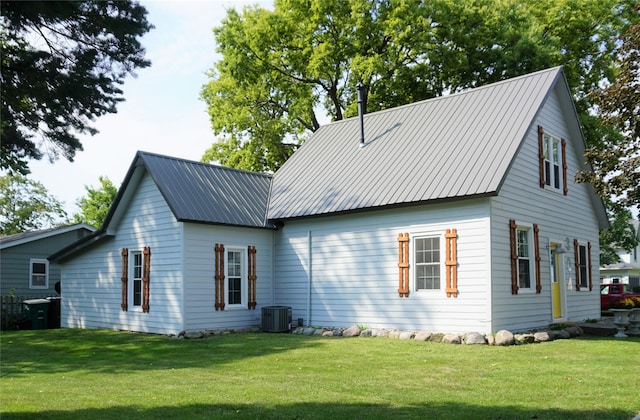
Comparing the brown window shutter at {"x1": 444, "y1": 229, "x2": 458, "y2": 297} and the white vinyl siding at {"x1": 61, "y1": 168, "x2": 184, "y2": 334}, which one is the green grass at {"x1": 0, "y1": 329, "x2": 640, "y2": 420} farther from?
the white vinyl siding at {"x1": 61, "y1": 168, "x2": 184, "y2": 334}

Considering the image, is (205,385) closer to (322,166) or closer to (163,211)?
(163,211)

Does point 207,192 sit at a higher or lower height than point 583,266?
higher

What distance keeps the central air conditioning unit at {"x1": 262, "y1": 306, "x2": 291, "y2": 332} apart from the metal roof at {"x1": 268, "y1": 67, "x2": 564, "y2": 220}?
2777 mm

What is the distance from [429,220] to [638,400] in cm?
823

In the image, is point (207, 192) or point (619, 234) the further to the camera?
point (619, 234)

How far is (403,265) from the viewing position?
16125 mm

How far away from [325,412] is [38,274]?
75.6ft

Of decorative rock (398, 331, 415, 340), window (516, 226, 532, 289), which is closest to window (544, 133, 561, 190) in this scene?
window (516, 226, 532, 289)

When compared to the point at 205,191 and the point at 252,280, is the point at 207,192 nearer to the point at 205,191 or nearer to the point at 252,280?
the point at 205,191

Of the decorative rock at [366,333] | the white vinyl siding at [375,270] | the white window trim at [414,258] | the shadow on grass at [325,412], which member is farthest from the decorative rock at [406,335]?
the shadow on grass at [325,412]

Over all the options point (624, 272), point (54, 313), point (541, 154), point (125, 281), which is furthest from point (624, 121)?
point (624, 272)

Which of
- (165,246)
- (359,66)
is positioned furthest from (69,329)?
(359,66)

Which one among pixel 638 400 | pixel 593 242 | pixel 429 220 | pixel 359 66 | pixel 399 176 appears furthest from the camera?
pixel 359 66

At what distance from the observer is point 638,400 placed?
313 inches
